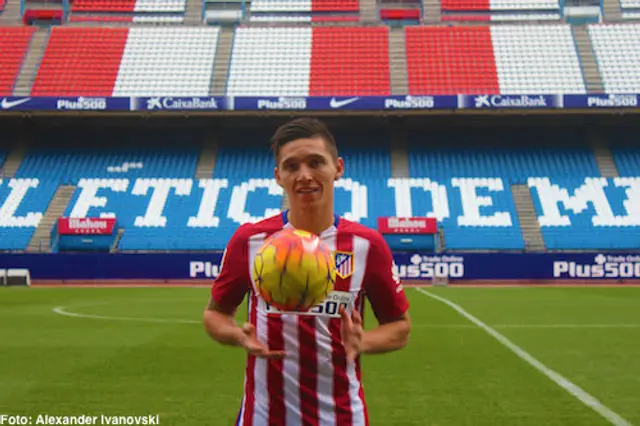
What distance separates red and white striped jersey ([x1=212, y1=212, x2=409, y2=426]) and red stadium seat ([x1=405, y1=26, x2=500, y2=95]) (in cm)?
3523

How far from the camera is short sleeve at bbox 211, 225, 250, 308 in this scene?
2920 mm

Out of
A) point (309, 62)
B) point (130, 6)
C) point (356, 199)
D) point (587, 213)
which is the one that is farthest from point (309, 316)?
point (130, 6)

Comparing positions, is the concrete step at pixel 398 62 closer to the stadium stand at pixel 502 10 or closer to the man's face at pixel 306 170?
the stadium stand at pixel 502 10

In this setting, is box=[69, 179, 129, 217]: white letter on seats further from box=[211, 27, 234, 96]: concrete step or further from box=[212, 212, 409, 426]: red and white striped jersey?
box=[212, 212, 409, 426]: red and white striped jersey

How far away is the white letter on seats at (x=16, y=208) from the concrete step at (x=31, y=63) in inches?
223

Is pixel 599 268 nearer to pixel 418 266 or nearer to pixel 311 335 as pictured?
pixel 418 266

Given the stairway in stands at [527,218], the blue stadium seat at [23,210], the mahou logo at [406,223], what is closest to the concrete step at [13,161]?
the blue stadium seat at [23,210]

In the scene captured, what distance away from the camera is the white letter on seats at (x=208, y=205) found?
31828 mm

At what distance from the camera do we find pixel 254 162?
1438 inches

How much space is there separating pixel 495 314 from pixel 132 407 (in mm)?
10149

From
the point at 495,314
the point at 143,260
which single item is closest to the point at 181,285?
the point at 143,260

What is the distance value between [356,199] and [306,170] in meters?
30.6

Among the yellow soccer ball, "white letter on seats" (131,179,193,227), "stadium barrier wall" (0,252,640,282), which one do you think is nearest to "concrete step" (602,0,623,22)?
"stadium barrier wall" (0,252,640,282)

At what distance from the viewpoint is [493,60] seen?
3859 cm
